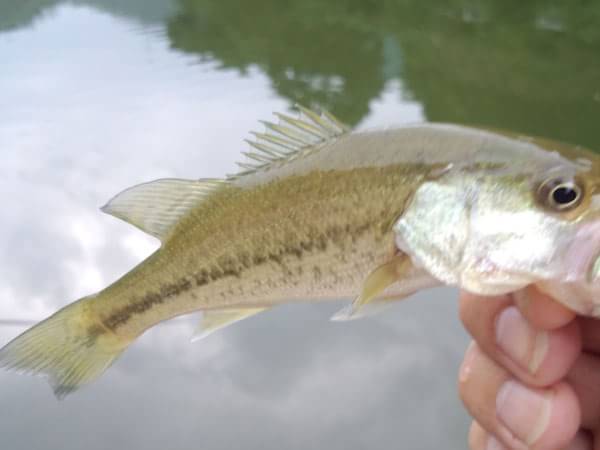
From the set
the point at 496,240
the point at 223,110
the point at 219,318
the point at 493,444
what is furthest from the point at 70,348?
the point at 223,110

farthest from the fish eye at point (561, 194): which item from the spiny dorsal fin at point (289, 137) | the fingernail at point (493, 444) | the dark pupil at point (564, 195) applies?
the fingernail at point (493, 444)

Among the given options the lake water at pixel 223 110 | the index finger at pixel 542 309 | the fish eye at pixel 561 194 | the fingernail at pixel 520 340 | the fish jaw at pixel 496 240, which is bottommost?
the lake water at pixel 223 110

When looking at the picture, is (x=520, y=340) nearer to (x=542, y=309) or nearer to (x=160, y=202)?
(x=542, y=309)

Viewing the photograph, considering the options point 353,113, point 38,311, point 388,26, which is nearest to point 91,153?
point 38,311

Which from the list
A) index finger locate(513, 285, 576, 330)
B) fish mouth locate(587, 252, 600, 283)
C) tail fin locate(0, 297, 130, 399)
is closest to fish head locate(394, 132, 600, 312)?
fish mouth locate(587, 252, 600, 283)

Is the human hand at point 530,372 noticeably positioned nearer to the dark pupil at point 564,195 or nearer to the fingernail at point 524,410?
the fingernail at point 524,410

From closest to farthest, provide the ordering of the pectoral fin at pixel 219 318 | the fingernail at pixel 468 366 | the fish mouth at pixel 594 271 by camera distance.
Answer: the fish mouth at pixel 594 271 → the pectoral fin at pixel 219 318 → the fingernail at pixel 468 366

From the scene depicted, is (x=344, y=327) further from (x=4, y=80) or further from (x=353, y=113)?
(x=4, y=80)
